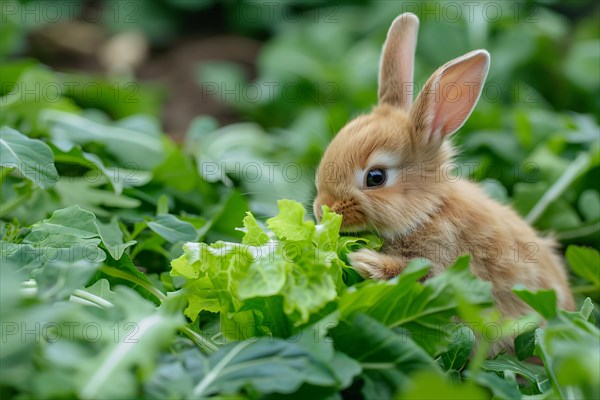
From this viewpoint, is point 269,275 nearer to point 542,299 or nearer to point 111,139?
point 542,299

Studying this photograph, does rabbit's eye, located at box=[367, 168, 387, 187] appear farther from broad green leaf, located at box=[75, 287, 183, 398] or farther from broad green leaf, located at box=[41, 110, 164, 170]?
broad green leaf, located at box=[41, 110, 164, 170]

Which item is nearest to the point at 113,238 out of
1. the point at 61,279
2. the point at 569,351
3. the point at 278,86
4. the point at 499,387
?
the point at 61,279

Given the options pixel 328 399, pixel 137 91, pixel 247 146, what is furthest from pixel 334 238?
pixel 137 91

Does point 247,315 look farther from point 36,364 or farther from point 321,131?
point 321,131

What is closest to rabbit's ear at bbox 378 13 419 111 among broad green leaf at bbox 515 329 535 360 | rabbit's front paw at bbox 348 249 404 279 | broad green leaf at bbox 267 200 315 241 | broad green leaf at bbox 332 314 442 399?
rabbit's front paw at bbox 348 249 404 279

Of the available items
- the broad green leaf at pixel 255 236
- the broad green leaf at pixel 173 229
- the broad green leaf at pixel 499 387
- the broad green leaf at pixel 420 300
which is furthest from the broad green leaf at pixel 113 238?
the broad green leaf at pixel 499 387

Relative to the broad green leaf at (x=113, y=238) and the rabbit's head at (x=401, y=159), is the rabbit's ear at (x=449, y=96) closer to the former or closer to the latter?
the rabbit's head at (x=401, y=159)
